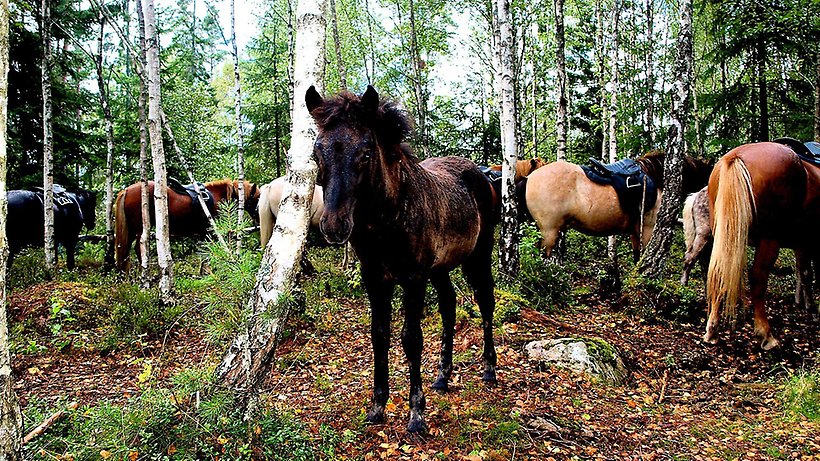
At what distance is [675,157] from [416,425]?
5989mm

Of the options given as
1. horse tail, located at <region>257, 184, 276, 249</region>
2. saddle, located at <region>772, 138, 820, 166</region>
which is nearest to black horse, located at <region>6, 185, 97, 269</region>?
horse tail, located at <region>257, 184, 276, 249</region>

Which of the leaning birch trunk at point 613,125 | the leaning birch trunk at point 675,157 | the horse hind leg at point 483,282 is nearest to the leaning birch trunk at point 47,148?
the horse hind leg at point 483,282

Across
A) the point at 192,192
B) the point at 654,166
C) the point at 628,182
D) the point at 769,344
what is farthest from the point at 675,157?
the point at 192,192

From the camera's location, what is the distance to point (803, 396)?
13.7 ft

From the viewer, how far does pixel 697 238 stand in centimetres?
765

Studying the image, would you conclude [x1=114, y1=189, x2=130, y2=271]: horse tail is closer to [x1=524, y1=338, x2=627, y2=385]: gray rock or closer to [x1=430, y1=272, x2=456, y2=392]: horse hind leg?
[x1=430, y1=272, x2=456, y2=392]: horse hind leg

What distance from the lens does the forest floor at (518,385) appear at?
11.4 ft

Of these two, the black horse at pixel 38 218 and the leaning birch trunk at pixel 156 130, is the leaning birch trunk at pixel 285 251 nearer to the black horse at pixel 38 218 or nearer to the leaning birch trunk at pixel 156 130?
the leaning birch trunk at pixel 156 130

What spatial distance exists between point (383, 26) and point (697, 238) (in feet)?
52.9

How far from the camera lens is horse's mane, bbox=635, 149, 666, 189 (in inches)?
349

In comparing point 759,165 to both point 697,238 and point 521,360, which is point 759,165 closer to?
point 697,238

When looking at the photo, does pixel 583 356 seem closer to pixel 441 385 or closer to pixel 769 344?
pixel 441 385

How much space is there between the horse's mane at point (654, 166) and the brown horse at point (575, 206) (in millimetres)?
17

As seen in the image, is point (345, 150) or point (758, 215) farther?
point (758, 215)
